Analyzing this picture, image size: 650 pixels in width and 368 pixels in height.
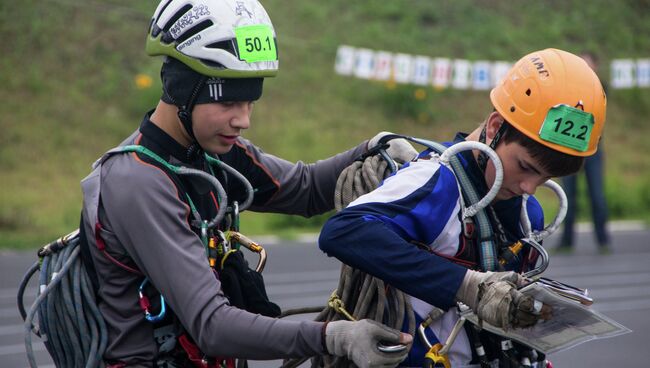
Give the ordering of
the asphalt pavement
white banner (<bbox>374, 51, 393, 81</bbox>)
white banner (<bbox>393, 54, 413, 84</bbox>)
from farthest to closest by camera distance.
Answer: white banner (<bbox>393, 54, 413, 84</bbox>), white banner (<bbox>374, 51, 393, 81</bbox>), the asphalt pavement

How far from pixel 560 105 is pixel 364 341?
973 millimetres

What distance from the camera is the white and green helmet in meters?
3.58

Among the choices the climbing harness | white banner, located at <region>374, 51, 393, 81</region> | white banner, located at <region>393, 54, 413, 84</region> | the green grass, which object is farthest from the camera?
white banner, located at <region>393, 54, 413, 84</region>

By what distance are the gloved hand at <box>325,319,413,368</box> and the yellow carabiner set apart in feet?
0.72

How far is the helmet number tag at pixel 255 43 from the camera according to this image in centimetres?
360

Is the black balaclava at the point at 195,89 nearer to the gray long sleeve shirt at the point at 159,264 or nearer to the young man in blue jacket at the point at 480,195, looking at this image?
the gray long sleeve shirt at the point at 159,264

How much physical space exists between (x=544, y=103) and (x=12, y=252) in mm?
10741

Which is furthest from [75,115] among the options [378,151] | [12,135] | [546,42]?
[378,151]

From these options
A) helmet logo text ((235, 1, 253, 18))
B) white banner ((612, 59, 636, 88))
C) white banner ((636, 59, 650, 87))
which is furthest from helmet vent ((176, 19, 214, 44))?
white banner ((636, 59, 650, 87))

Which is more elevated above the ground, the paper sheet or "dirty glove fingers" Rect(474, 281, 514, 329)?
"dirty glove fingers" Rect(474, 281, 514, 329)

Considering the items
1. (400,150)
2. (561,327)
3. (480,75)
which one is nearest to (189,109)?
(400,150)

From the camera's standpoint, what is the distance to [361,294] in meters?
3.83

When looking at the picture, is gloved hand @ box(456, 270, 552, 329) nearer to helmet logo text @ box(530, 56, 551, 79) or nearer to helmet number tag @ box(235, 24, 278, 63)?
helmet logo text @ box(530, 56, 551, 79)

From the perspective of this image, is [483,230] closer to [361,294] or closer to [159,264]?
[361,294]
